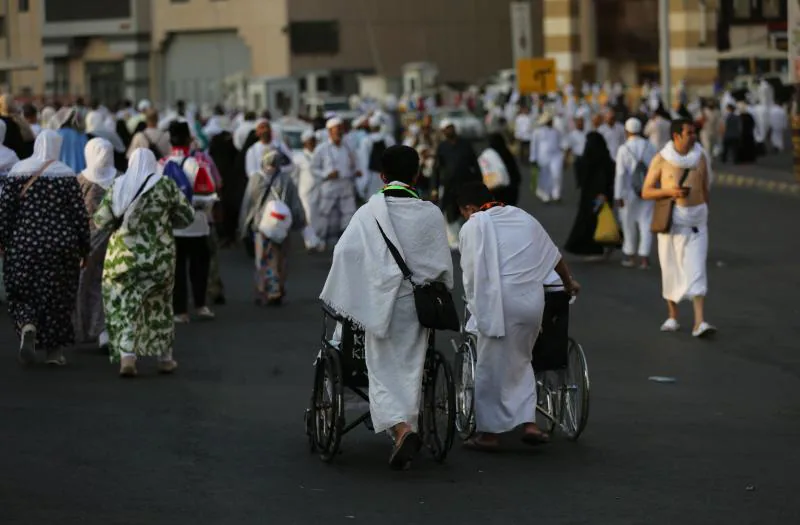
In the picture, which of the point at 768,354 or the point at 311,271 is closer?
the point at 768,354

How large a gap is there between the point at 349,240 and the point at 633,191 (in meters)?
12.6

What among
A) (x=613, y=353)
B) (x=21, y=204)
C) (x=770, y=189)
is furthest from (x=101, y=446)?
(x=770, y=189)

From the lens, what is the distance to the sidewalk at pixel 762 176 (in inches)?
1481

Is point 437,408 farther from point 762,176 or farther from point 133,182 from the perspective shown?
point 762,176

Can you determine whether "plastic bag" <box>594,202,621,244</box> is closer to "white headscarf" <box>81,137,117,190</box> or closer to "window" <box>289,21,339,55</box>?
"white headscarf" <box>81,137,117,190</box>

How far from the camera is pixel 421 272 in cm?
991

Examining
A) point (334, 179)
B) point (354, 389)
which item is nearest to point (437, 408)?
point (354, 389)

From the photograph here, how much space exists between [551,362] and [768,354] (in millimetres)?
4295

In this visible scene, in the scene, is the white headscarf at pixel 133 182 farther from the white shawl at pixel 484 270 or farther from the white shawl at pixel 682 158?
the white shawl at pixel 682 158

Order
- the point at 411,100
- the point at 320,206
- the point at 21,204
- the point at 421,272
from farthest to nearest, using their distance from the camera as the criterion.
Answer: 1. the point at 411,100
2. the point at 320,206
3. the point at 21,204
4. the point at 421,272

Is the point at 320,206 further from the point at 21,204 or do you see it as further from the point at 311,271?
the point at 21,204

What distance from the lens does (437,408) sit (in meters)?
10.1

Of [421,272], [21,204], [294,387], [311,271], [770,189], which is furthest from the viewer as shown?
[770,189]

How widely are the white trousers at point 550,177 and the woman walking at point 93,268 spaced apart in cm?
2049
